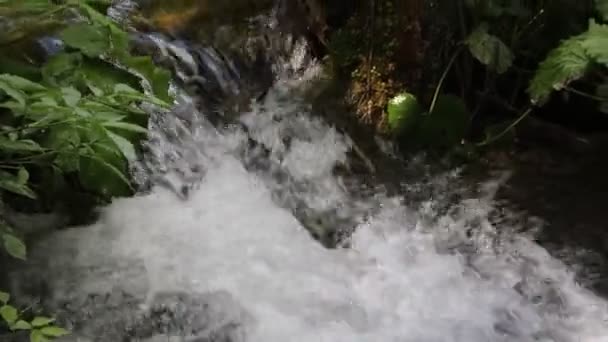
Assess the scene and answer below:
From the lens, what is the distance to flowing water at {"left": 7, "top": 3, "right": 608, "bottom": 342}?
2.36 meters

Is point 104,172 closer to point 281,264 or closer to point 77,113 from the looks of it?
point 77,113

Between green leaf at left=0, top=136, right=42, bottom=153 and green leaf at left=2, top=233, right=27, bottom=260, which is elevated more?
green leaf at left=0, top=136, right=42, bottom=153

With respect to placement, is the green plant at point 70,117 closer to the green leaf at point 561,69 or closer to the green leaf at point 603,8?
the green leaf at point 561,69

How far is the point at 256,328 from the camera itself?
236 centimetres

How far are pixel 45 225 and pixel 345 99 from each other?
2.04 metres

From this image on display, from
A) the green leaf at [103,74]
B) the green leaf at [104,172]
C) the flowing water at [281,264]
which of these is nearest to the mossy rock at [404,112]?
the flowing water at [281,264]

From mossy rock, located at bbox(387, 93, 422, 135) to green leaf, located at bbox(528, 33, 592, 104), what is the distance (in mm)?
630

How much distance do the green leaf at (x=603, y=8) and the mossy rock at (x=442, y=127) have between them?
2.63ft

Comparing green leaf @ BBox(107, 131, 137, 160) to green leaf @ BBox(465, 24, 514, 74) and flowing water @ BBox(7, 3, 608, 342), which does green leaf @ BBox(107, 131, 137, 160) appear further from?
green leaf @ BBox(465, 24, 514, 74)

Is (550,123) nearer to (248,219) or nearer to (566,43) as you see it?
(566,43)

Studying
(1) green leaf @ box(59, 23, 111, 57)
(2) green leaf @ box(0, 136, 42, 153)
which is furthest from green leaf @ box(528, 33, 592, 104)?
(2) green leaf @ box(0, 136, 42, 153)

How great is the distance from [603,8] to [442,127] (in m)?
0.97

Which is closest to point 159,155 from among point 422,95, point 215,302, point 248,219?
point 248,219

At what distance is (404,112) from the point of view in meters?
3.64
